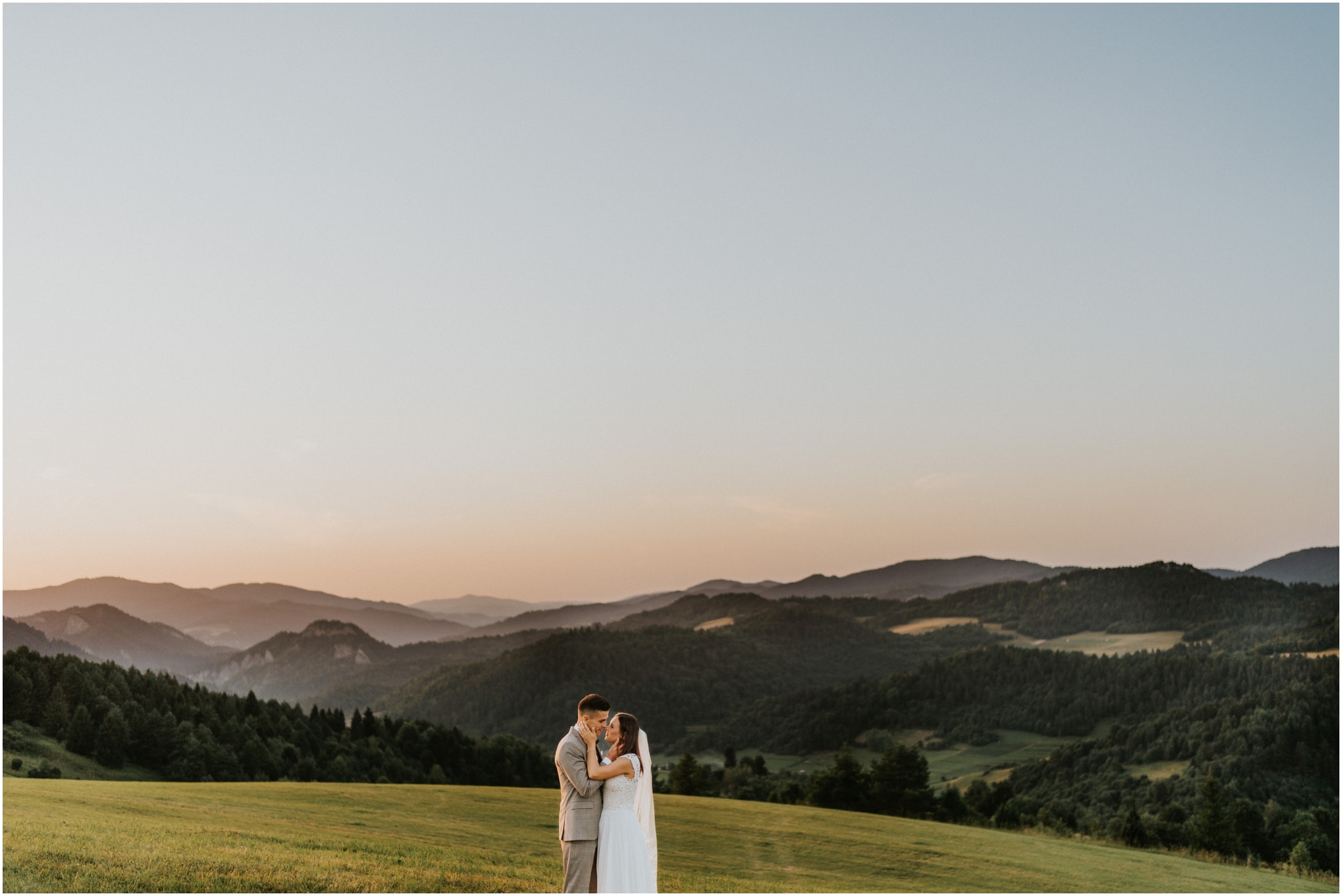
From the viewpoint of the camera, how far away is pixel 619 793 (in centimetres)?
1084

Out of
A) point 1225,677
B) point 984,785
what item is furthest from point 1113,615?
point 984,785

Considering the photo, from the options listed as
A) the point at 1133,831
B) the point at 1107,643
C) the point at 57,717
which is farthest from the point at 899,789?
the point at 1107,643

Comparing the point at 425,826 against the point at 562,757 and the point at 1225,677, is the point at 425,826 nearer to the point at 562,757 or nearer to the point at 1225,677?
the point at 562,757

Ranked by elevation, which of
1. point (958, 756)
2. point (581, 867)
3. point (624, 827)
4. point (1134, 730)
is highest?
point (624, 827)

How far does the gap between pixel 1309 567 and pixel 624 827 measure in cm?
20023

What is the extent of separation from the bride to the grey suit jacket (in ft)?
0.32

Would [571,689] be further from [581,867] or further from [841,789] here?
[581,867]

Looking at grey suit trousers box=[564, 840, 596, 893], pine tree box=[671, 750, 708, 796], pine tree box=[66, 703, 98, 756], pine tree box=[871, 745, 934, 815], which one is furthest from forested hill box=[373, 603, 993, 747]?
grey suit trousers box=[564, 840, 596, 893]

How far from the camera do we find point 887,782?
8019cm

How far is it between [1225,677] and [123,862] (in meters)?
161

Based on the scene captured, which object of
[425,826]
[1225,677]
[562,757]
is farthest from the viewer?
[1225,677]

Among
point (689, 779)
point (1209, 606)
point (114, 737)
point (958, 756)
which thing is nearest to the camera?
point (114, 737)

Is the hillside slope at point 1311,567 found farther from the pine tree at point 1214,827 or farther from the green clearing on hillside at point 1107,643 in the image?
the pine tree at point 1214,827

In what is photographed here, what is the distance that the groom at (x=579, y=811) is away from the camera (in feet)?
34.6
